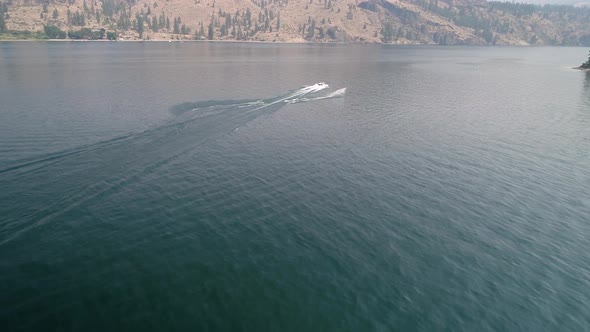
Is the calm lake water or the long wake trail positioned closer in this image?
the calm lake water

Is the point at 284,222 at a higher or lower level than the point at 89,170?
lower

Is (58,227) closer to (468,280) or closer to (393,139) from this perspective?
(468,280)

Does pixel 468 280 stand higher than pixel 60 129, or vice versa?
pixel 60 129

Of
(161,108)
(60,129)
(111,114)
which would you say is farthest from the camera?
(161,108)

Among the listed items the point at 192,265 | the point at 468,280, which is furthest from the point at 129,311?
the point at 468,280

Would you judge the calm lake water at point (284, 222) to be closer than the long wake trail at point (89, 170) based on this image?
Yes

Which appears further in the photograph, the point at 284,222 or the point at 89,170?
the point at 89,170

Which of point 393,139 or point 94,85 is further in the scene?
point 94,85

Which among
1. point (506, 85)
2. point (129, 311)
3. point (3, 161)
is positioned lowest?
point (129, 311)
